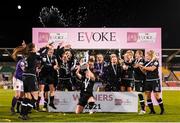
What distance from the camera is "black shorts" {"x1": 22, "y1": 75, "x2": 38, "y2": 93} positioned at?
1366cm

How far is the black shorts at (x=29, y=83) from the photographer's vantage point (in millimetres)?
13656

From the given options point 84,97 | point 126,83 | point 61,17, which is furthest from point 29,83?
point 61,17

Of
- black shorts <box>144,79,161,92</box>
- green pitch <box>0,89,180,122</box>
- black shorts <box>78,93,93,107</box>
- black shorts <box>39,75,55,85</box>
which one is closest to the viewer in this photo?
green pitch <box>0,89,180,122</box>

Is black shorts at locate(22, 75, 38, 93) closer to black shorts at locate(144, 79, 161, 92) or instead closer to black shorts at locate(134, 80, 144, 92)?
black shorts at locate(144, 79, 161, 92)

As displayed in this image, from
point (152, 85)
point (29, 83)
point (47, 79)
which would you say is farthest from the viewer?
point (47, 79)

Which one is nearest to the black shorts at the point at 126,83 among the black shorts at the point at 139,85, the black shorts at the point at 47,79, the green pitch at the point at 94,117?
the black shorts at the point at 139,85

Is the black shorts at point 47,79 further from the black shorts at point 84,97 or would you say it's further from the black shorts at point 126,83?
the black shorts at point 126,83

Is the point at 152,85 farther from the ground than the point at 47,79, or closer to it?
closer to it

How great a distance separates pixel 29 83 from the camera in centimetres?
1370

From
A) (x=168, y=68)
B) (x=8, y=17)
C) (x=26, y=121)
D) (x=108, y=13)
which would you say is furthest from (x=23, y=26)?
(x=26, y=121)

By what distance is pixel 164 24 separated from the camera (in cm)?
5041

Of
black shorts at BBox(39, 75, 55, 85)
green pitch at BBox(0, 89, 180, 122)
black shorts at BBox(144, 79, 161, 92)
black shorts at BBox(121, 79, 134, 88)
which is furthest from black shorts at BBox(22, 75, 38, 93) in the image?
black shorts at BBox(121, 79, 134, 88)

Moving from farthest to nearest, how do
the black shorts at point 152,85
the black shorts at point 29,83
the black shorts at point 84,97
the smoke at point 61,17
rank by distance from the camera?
the smoke at point 61,17 → the black shorts at point 152,85 → the black shorts at point 84,97 → the black shorts at point 29,83

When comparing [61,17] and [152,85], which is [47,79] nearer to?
[152,85]
